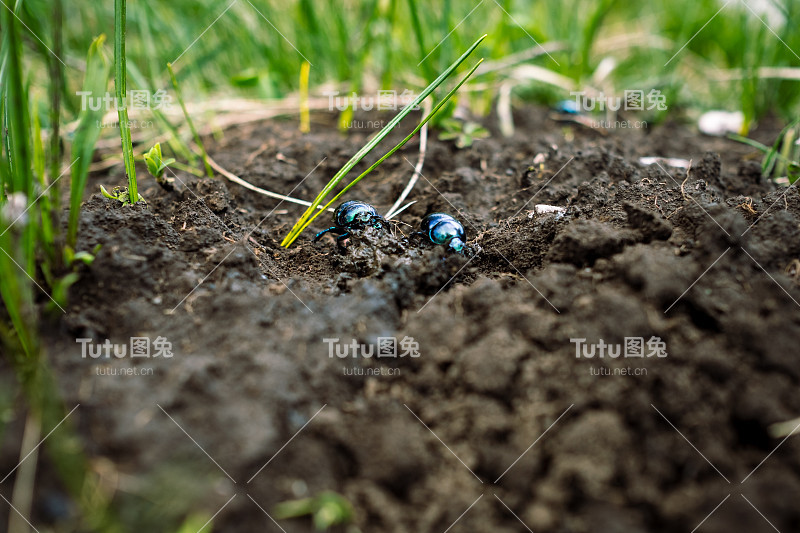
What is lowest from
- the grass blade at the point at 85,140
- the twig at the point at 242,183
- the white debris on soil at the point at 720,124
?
the twig at the point at 242,183

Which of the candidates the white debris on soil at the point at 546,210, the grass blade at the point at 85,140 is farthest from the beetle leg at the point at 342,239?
the grass blade at the point at 85,140

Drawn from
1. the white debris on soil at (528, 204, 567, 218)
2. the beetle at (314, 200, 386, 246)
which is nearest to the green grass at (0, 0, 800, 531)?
the beetle at (314, 200, 386, 246)

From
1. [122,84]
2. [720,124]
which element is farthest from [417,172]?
[720,124]

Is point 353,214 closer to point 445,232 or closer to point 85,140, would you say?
point 445,232

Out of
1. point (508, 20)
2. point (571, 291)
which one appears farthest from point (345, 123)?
point (571, 291)

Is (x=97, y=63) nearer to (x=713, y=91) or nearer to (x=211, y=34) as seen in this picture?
(x=211, y=34)

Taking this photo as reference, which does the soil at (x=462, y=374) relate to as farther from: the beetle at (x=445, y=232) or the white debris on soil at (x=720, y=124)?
the white debris on soil at (x=720, y=124)

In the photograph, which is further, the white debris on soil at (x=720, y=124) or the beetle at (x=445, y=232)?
the white debris on soil at (x=720, y=124)
